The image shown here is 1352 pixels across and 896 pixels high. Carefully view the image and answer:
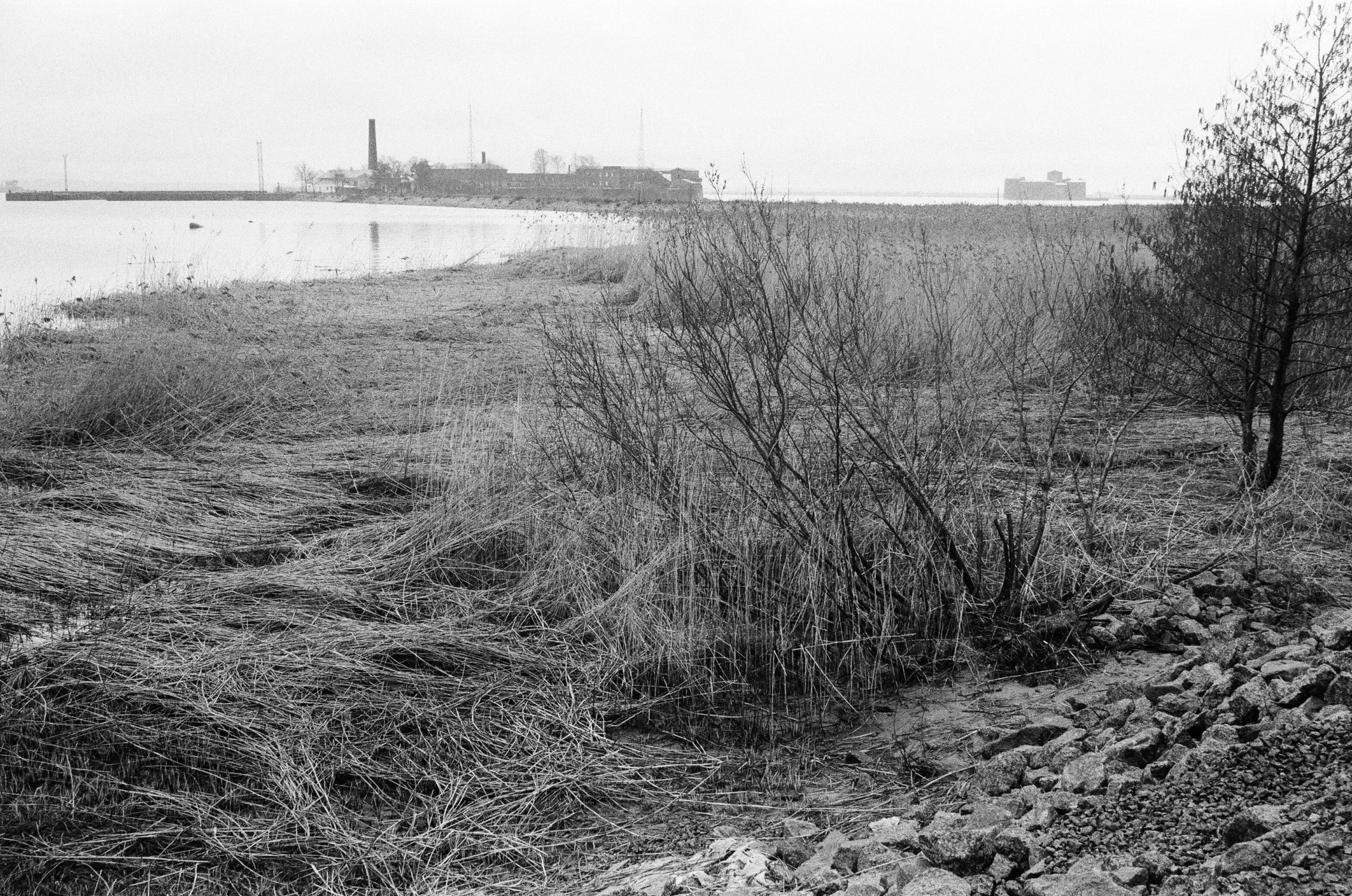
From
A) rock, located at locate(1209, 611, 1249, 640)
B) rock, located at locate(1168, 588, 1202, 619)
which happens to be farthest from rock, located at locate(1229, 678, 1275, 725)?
rock, located at locate(1168, 588, 1202, 619)

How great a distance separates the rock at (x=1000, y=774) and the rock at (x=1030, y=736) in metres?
0.24

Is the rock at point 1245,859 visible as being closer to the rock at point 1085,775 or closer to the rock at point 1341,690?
the rock at point 1085,775

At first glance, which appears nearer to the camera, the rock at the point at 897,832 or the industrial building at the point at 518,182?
the rock at the point at 897,832

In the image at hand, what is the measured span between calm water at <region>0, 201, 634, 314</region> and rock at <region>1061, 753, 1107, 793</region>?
12213 millimetres

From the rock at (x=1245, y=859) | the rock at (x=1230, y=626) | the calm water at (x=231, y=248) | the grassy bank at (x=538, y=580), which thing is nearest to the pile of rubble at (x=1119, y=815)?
the rock at (x=1245, y=859)

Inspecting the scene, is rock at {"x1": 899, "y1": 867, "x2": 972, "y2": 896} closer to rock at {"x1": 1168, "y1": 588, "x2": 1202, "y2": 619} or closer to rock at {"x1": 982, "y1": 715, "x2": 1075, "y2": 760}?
rock at {"x1": 982, "y1": 715, "x2": 1075, "y2": 760}

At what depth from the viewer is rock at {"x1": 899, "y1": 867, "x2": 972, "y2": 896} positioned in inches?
84.7

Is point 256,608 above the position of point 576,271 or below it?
below

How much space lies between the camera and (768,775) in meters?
3.29

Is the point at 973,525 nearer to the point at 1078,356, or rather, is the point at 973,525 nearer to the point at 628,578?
the point at 628,578

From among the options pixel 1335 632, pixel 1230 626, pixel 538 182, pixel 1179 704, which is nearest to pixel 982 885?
pixel 1179 704

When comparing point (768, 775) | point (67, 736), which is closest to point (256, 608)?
point (67, 736)

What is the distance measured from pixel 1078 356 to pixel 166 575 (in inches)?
196

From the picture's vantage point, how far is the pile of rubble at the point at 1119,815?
2072 mm
